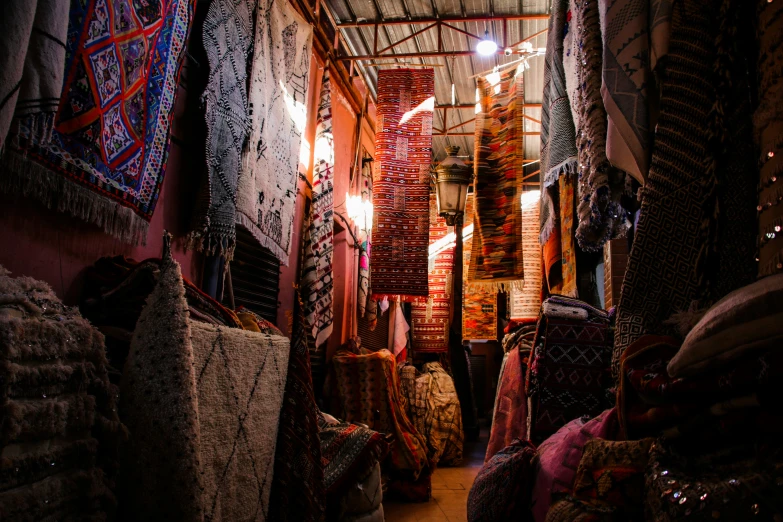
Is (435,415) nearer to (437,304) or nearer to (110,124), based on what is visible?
(437,304)

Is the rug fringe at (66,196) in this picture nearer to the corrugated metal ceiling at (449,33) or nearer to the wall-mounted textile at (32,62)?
the wall-mounted textile at (32,62)

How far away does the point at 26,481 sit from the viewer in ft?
3.63

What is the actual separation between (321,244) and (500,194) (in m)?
1.82

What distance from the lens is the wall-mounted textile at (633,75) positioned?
1560 millimetres

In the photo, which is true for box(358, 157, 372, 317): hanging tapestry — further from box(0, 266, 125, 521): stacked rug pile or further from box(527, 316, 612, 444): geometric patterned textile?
box(0, 266, 125, 521): stacked rug pile

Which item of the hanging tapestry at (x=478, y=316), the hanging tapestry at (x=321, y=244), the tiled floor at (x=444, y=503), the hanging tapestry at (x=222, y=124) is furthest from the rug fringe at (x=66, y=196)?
the hanging tapestry at (x=478, y=316)

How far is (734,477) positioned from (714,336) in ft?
0.84

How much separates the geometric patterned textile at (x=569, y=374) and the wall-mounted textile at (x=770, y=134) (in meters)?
1.72

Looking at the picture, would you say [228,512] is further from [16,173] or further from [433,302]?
[433,302]

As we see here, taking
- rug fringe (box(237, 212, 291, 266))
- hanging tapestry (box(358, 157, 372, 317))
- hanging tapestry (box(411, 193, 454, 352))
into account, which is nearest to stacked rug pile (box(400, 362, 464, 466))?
hanging tapestry (box(358, 157, 372, 317))

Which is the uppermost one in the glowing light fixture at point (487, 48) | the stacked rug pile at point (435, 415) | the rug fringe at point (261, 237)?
the glowing light fixture at point (487, 48)

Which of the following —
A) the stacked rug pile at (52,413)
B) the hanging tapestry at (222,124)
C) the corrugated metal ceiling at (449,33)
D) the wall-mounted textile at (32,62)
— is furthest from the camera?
the corrugated metal ceiling at (449,33)

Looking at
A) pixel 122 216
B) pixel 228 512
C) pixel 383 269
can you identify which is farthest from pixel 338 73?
pixel 228 512

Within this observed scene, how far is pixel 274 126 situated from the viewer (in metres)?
3.71
